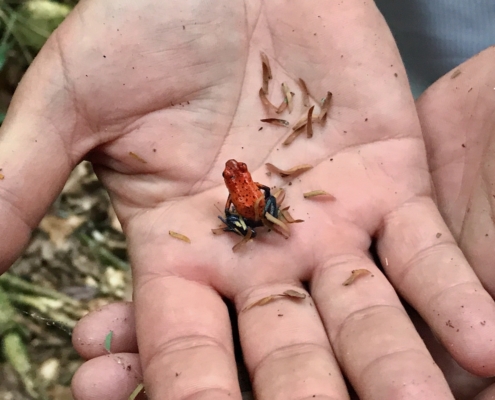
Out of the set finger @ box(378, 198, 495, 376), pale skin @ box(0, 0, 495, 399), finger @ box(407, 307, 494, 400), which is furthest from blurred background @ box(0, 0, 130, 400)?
finger @ box(407, 307, 494, 400)

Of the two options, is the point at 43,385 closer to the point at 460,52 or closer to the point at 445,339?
the point at 445,339

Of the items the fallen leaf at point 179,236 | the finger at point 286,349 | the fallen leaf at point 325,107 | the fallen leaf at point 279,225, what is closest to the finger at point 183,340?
the finger at point 286,349

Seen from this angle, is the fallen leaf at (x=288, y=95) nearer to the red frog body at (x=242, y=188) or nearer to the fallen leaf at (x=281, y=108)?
the fallen leaf at (x=281, y=108)

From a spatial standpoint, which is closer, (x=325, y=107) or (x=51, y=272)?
(x=325, y=107)

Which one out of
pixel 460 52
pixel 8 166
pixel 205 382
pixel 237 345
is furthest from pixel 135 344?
pixel 460 52

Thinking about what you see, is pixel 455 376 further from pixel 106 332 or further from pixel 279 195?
pixel 106 332

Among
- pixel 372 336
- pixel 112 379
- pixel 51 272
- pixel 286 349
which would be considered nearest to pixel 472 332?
pixel 372 336
